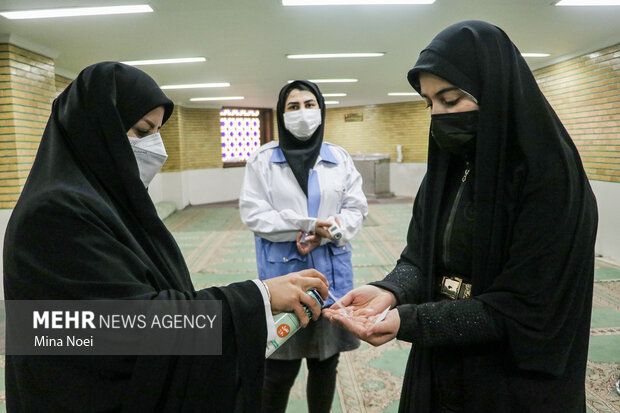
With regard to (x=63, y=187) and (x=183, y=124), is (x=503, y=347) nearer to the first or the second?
(x=63, y=187)

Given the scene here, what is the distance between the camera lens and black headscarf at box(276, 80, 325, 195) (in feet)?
8.43

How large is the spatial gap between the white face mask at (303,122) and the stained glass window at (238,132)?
13590mm

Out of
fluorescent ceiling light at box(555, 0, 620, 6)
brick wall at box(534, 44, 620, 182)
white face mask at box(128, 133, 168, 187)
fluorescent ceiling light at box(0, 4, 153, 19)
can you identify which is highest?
fluorescent ceiling light at box(555, 0, 620, 6)

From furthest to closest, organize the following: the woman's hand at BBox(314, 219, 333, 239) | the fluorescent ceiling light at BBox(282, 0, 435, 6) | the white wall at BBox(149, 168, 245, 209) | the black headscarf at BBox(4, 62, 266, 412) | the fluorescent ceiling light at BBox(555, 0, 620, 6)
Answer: the white wall at BBox(149, 168, 245, 209)
the fluorescent ceiling light at BBox(555, 0, 620, 6)
the fluorescent ceiling light at BBox(282, 0, 435, 6)
the woman's hand at BBox(314, 219, 333, 239)
the black headscarf at BBox(4, 62, 266, 412)

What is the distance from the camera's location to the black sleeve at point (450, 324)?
50.9 inches

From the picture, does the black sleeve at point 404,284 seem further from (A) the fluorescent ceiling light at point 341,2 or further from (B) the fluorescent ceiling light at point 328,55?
(B) the fluorescent ceiling light at point 328,55

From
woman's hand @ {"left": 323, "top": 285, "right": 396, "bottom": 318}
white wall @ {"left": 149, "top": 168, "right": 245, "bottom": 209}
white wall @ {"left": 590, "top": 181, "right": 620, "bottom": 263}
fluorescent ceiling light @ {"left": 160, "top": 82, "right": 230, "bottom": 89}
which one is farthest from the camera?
white wall @ {"left": 149, "top": 168, "right": 245, "bottom": 209}

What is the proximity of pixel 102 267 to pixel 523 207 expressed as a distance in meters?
1.18

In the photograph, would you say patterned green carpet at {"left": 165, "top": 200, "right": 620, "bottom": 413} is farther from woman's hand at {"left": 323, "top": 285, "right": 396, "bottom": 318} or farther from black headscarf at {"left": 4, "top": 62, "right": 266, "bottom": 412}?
black headscarf at {"left": 4, "top": 62, "right": 266, "bottom": 412}

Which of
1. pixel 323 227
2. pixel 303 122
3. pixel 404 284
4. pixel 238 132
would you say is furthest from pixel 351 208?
pixel 238 132

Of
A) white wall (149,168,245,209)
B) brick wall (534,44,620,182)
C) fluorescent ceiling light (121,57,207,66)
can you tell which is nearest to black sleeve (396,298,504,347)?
brick wall (534,44,620,182)

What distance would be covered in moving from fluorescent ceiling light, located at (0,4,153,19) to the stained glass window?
10.9 meters

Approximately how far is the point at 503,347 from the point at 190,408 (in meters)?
0.95

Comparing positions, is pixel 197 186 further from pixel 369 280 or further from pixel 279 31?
pixel 369 280
